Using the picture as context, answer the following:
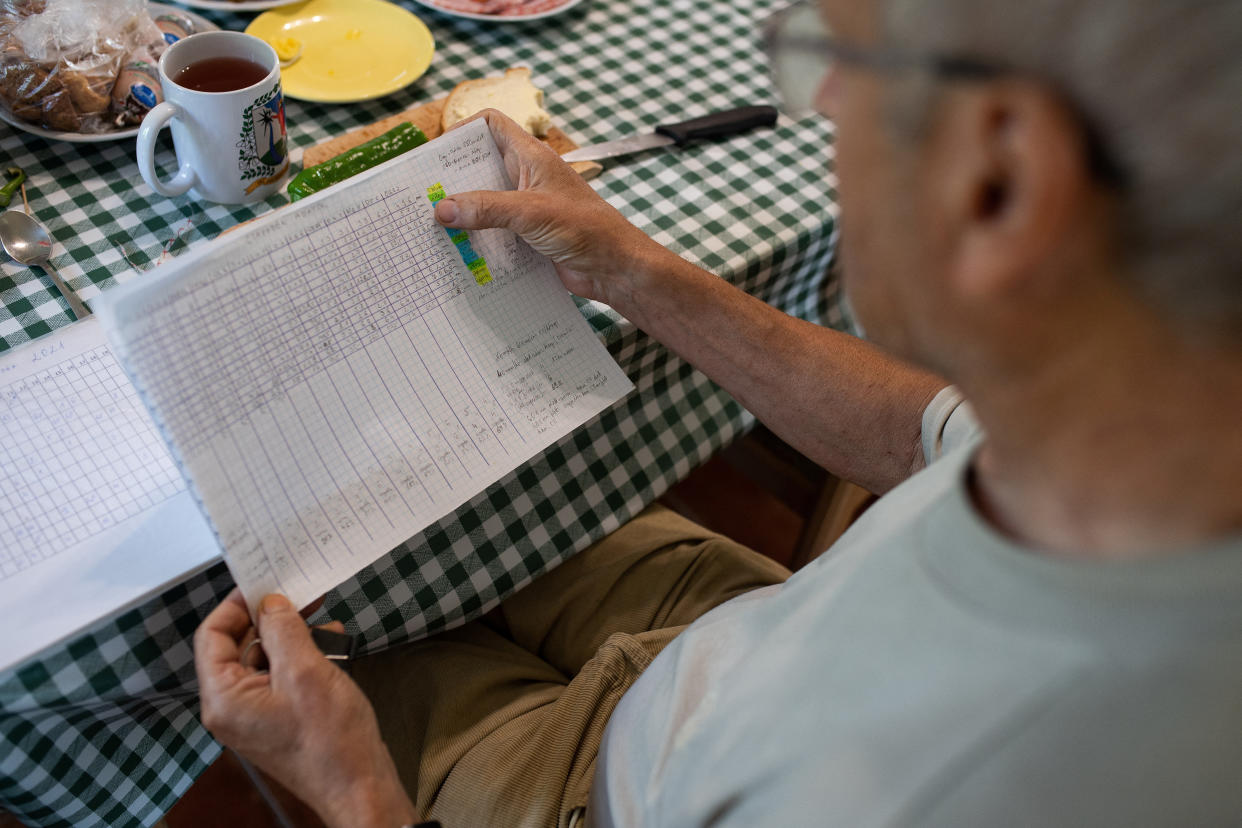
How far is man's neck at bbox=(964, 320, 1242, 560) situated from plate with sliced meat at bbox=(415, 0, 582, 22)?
39.6 inches

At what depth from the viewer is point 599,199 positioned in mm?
848

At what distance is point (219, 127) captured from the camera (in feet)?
2.63

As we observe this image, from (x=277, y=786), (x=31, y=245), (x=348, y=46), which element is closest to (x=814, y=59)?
(x=31, y=245)

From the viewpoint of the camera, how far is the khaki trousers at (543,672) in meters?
0.75

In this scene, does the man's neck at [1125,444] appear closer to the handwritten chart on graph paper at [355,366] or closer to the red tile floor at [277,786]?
the handwritten chart on graph paper at [355,366]

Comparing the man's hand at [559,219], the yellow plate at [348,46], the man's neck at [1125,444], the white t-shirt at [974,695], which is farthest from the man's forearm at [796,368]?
the yellow plate at [348,46]

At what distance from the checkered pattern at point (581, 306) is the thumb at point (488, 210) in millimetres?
142

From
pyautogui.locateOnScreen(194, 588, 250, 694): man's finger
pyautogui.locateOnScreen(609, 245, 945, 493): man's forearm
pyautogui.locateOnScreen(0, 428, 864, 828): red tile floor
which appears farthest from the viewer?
pyautogui.locateOnScreen(0, 428, 864, 828): red tile floor

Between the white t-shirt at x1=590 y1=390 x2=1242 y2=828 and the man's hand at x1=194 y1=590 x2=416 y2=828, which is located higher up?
the white t-shirt at x1=590 y1=390 x2=1242 y2=828

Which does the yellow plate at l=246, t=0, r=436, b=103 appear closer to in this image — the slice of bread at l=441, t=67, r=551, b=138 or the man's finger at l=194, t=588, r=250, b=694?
the slice of bread at l=441, t=67, r=551, b=138

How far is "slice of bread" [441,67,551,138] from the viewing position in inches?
39.6

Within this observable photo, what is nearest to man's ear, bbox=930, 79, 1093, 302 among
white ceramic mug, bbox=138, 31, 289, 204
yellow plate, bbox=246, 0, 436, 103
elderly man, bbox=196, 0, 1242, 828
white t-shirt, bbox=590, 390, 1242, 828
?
elderly man, bbox=196, 0, 1242, 828

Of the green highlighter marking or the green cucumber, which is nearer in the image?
the green highlighter marking

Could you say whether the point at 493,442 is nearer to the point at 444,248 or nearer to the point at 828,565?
the point at 444,248
